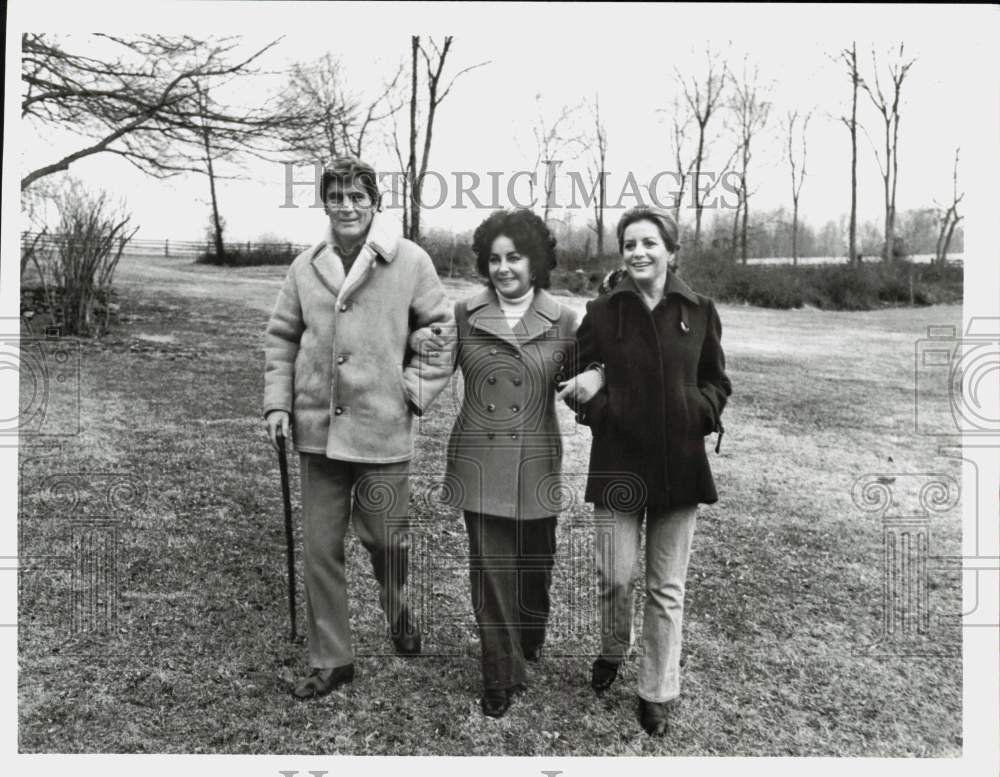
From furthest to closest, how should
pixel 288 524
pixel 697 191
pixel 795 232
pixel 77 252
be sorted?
pixel 795 232 → pixel 77 252 → pixel 697 191 → pixel 288 524

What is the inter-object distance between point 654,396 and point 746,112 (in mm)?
1475

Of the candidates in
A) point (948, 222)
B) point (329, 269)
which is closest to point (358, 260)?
point (329, 269)

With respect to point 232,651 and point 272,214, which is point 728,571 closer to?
point 232,651

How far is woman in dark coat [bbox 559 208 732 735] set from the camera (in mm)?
2686

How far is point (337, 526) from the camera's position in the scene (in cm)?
291

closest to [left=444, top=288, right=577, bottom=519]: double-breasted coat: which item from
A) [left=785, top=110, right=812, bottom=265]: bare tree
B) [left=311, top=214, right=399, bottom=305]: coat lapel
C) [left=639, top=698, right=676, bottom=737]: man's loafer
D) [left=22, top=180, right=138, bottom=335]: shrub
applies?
[left=311, top=214, right=399, bottom=305]: coat lapel

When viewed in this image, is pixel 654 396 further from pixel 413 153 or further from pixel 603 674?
pixel 413 153

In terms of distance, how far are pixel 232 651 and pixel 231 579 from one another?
351 millimetres

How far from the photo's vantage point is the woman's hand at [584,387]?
2.72 meters

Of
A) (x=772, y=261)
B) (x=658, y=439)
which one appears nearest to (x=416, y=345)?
(x=658, y=439)

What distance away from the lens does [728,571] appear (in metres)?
3.49

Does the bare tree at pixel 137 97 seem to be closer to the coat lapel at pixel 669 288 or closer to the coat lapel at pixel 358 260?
the coat lapel at pixel 358 260

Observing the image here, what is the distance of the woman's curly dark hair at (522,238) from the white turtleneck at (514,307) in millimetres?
65

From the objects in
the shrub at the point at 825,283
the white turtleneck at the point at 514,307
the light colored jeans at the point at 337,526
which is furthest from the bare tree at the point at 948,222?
the light colored jeans at the point at 337,526
